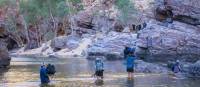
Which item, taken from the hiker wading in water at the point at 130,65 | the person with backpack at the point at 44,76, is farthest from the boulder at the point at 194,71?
the person with backpack at the point at 44,76

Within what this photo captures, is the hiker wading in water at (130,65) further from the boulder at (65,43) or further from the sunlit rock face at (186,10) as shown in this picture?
the boulder at (65,43)

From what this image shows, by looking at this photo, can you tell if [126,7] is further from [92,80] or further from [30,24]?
[92,80]

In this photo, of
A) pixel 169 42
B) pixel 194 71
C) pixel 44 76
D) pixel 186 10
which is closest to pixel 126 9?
pixel 186 10

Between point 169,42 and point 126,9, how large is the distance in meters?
48.7

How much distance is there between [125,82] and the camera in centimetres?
3186

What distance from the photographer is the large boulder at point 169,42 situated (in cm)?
5309

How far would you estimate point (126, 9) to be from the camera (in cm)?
10238

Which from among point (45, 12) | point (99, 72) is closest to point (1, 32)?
point (45, 12)

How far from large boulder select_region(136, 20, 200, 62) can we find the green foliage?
43.6 meters

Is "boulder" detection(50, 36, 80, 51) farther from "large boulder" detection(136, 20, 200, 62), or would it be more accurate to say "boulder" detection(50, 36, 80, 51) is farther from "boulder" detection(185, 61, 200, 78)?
"boulder" detection(185, 61, 200, 78)

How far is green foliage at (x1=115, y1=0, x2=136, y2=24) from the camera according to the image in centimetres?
10035

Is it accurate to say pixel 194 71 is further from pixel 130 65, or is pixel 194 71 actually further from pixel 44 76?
pixel 44 76

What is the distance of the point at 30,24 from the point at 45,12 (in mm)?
10719

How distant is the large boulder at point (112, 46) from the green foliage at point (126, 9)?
3488 centimetres
